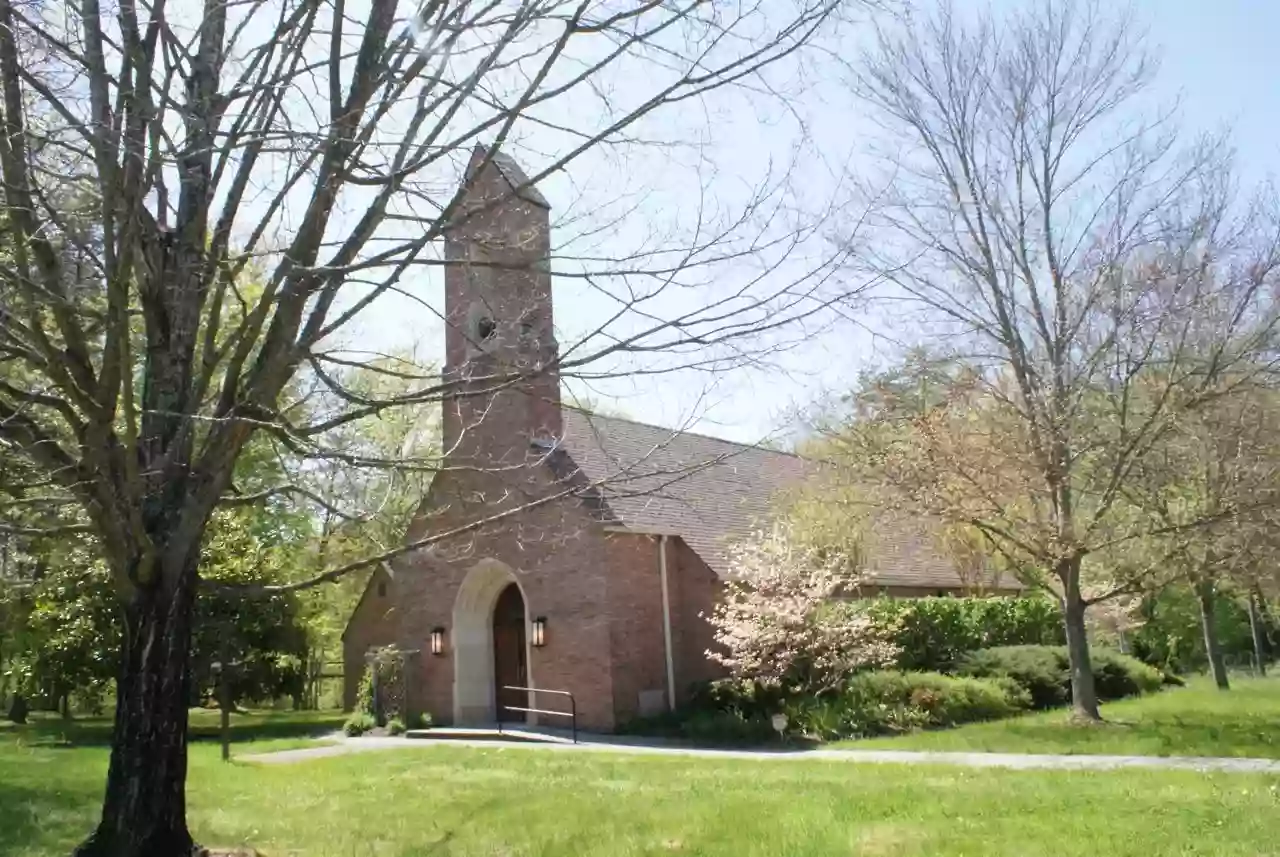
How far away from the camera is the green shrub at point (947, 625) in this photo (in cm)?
1972

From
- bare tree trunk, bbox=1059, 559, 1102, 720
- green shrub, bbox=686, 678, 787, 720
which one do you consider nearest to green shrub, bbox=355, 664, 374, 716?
green shrub, bbox=686, 678, 787, 720

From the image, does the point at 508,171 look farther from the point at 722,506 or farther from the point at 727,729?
the point at 722,506

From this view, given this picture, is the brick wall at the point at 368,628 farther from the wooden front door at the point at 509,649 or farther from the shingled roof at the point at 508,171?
the shingled roof at the point at 508,171

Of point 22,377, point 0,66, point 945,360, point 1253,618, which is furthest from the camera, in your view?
point 1253,618

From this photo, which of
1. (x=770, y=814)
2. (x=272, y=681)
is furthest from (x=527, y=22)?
(x=272, y=681)

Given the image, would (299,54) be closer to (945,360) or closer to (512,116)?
(512,116)

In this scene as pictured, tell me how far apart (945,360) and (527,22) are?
11.8m

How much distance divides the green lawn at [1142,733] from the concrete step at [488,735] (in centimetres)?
530

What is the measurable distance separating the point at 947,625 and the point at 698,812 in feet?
44.9

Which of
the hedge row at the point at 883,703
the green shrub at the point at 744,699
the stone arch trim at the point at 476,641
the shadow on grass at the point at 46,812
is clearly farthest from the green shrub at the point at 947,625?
the shadow on grass at the point at 46,812

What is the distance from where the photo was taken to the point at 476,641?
21.9 m

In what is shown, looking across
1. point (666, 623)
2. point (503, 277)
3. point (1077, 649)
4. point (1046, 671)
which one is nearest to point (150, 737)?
point (503, 277)

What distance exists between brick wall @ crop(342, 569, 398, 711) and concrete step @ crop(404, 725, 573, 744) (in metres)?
4.00

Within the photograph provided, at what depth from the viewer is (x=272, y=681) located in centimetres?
2428
